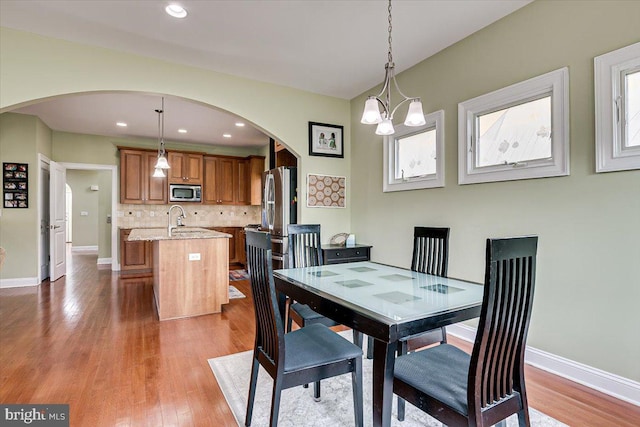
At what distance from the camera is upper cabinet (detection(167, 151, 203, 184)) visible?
6.41 meters

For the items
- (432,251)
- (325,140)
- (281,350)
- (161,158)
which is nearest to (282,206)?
(325,140)

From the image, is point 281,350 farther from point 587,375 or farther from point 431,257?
point 587,375

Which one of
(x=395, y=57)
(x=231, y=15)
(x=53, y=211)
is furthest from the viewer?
(x=53, y=211)

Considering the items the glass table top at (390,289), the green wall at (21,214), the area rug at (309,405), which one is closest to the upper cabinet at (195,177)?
the green wall at (21,214)

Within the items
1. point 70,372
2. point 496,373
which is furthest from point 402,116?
point 70,372

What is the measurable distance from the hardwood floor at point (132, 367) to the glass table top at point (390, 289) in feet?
2.93

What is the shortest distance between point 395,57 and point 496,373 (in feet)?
9.94

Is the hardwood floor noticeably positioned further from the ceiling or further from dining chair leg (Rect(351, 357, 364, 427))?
the ceiling

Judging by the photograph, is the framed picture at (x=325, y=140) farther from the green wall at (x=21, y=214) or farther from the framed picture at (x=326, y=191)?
the green wall at (x=21, y=214)

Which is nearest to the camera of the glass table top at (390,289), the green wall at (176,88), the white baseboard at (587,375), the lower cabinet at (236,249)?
the glass table top at (390,289)

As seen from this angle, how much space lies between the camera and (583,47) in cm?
219

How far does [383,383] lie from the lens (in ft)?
4.38

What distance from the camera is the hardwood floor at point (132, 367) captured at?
6.07 ft

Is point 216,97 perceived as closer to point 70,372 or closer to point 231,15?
point 231,15
